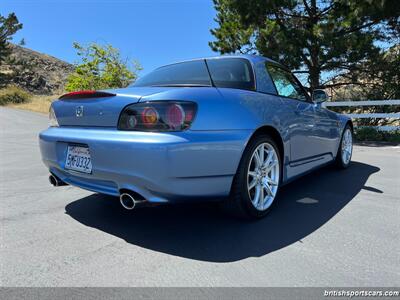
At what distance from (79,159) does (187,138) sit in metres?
0.94

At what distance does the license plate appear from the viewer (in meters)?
2.60

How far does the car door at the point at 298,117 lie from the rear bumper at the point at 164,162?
38.4 inches

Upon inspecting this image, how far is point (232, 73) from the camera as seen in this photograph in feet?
10.4

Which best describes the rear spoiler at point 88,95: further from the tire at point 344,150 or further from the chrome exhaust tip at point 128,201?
the tire at point 344,150

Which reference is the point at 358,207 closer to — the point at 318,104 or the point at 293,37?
the point at 318,104

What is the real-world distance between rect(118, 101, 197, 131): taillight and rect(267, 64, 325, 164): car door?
128 cm

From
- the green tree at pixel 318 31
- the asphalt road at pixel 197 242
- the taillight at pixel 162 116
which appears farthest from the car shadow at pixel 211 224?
the green tree at pixel 318 31

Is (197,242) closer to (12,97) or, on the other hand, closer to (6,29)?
(12,97)

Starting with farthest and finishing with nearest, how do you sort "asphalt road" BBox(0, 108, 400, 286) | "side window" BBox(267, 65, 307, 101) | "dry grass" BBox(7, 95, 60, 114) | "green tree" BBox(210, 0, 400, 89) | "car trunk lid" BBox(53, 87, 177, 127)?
"dry grass" BBox(7, 95, 60, 114), "green tree" BBox(210, 0, 400, 89), "side window" BBox(267, 65, 307, 101), "car trunk lid" BBox(53, 87, 177, 127), "asphalt road" BBox(0, 108, 400, 286)

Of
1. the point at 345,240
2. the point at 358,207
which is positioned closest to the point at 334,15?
the point at 358,207

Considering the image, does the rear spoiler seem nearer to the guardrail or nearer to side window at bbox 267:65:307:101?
side window at bbox 267:65:307:101

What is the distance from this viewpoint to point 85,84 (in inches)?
831

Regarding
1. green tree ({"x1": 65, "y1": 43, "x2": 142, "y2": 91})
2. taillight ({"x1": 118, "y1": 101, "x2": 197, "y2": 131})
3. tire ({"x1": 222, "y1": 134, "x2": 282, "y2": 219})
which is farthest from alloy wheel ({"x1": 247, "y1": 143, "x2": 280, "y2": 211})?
green tree ({"x1": 65, "y1": 43, "x2": 142, "y2": 91})

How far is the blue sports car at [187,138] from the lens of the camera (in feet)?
7.64
